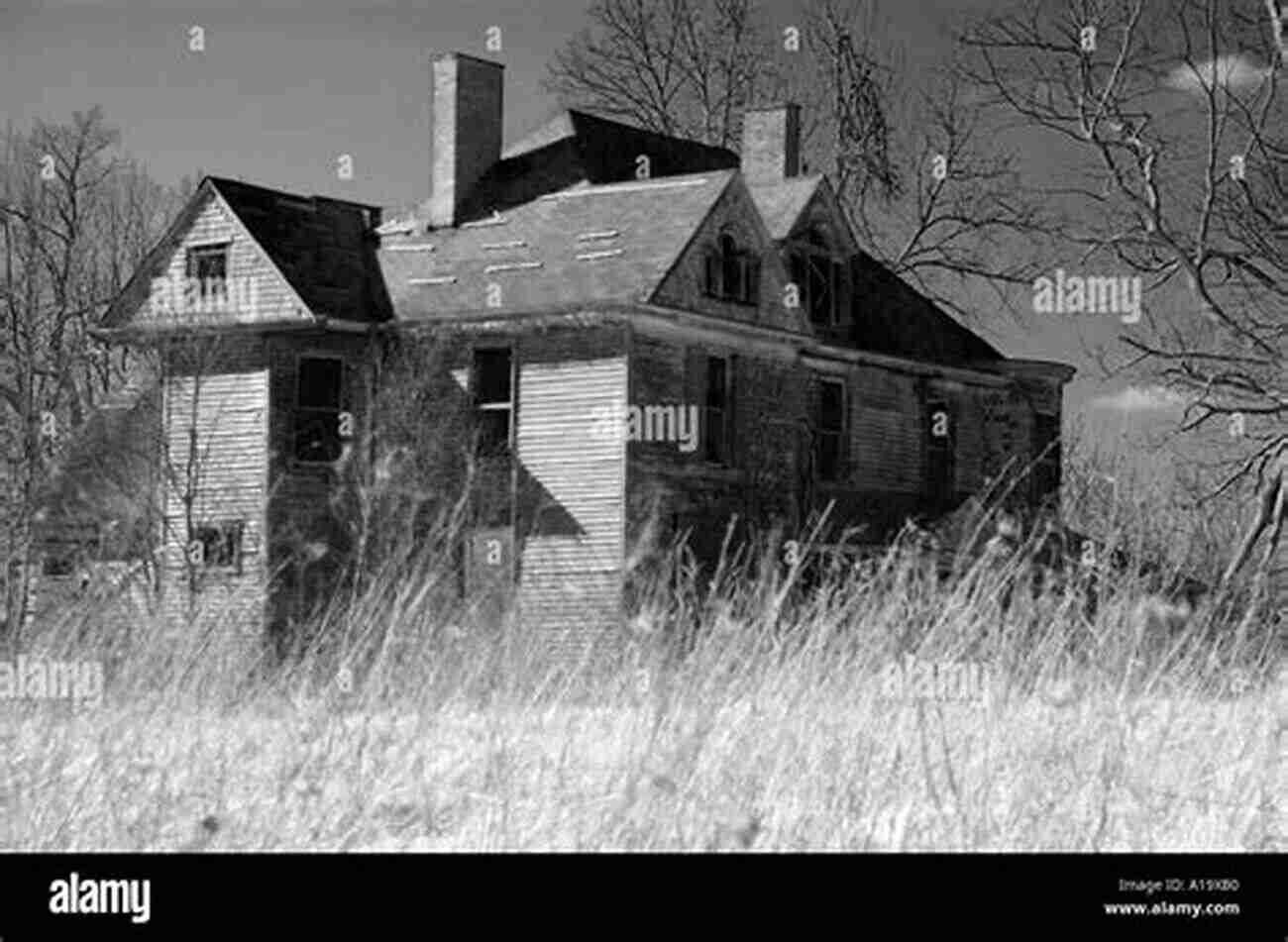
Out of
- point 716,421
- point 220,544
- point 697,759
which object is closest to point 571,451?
point 716,421

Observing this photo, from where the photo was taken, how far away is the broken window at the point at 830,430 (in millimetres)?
21359

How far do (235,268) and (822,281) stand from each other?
232 inches

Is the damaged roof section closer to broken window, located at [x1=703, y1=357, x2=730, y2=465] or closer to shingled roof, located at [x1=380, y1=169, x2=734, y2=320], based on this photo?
shingled roof, located at [x1=380, y1=169, x2=734, y2=320]

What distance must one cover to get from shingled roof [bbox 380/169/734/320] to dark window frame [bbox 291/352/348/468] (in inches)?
31.2

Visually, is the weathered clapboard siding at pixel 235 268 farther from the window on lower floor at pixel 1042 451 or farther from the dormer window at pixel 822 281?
the window on lower floor at pixel 1042 451

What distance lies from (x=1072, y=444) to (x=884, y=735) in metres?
4.02

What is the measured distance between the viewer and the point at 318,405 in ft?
64.0

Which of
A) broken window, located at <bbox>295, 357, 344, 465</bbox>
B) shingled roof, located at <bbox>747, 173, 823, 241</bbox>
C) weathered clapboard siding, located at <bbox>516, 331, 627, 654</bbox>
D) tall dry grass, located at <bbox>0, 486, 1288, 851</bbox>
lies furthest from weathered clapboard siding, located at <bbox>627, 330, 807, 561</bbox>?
tall dry grass, located at <bbox>0, 486, 1288, 851</bbox>

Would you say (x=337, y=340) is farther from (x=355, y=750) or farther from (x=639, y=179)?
(x=355, y=750)

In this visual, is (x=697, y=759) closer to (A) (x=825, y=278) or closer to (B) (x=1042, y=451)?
(B) (x=1042, y=451)

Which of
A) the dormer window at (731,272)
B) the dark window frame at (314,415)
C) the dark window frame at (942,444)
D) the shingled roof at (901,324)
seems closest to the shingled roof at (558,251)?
the dormer window at (731,272)

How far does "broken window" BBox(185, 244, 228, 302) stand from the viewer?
65.3 ft

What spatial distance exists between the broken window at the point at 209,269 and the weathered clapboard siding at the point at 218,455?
2.09 ft
